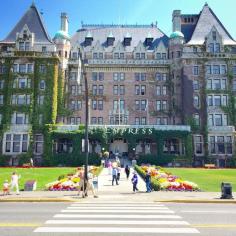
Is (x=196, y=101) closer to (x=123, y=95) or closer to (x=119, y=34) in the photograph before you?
(x=123, y=95)

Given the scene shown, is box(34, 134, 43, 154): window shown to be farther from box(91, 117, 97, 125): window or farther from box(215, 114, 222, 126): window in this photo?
box(215, 114, 222, 126): window

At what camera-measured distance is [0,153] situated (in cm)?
5359

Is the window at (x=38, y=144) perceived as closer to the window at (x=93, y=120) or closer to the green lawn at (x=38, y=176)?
the window at (x=93, y=120)

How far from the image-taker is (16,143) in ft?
178

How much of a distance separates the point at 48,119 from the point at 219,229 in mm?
46547

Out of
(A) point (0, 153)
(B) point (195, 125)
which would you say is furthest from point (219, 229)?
(A) point (0, 153)

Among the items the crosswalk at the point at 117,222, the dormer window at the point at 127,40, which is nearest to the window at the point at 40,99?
the dormer window at the point at 127,40

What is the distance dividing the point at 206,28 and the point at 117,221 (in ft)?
189

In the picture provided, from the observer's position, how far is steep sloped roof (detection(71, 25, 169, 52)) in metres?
63.7

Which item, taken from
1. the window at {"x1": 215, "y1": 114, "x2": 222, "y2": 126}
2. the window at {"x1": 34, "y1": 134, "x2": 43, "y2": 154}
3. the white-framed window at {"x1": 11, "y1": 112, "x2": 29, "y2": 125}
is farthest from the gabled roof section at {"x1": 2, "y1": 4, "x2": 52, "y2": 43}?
the window at {"x1": 215, "y1": 114, "x2": 222, "y2": 126}

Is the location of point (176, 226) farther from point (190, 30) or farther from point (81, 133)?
point (190, 30)

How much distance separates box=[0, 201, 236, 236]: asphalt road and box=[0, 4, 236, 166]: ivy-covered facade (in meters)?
36.5

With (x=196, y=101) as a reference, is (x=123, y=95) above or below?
above

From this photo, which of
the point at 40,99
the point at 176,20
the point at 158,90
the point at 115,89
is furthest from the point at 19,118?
the point at 176,20
